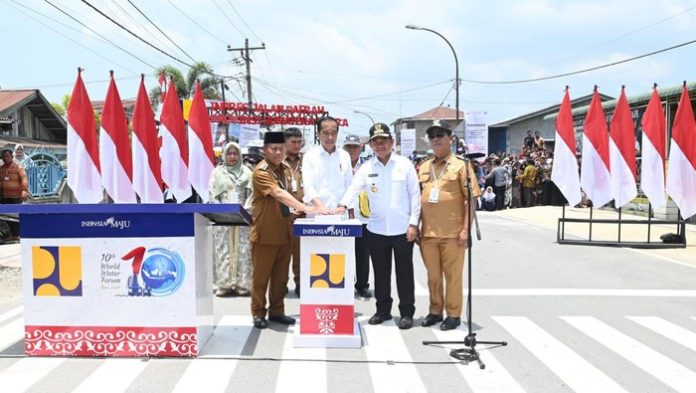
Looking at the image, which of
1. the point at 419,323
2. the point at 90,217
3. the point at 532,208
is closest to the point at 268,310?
the point at 419,323

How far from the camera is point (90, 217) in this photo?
497 centimetres

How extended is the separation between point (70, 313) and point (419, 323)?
11.1 ft

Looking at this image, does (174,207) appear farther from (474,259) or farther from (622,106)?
(622,106)

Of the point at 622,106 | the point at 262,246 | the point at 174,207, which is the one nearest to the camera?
the point at 174,207

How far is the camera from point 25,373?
461 cm

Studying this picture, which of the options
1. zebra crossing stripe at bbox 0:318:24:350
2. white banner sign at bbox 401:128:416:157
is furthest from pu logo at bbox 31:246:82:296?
white banner sign at bbox 401:128:416:157

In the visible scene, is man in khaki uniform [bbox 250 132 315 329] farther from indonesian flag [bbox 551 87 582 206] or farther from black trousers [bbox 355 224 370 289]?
indonesian flag [bbox 551 87 582 206]

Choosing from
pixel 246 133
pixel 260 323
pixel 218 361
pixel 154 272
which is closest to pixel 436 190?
pixel 260 323

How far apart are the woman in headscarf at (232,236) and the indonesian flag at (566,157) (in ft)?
22.5

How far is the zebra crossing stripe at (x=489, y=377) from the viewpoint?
438 cm

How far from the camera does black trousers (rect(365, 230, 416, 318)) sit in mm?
6023

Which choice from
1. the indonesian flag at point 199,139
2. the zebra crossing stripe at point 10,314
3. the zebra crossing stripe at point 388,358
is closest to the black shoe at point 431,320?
the zebra crossing stripe at point 388,358

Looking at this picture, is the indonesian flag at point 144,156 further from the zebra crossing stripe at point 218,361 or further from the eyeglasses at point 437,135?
the eyeglasses at point 437,135

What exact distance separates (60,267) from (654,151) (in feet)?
35.1
